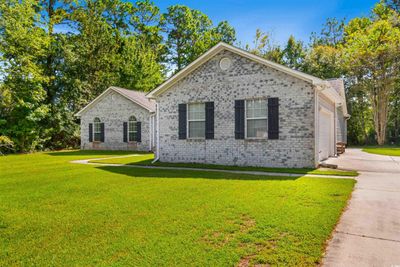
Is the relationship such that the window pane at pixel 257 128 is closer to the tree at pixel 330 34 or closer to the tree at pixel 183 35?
the tree at pixel 183 35

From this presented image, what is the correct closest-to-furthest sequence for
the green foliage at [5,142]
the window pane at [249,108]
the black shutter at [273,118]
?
the green foliage at [5,142], the black shutter at [273,118], the window pane at [249,108]

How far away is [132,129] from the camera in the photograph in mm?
21328

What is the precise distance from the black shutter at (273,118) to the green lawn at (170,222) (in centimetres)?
303

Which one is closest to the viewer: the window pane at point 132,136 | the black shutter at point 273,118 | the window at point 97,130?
the black shutter at point 273,118

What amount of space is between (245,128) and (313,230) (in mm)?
7667

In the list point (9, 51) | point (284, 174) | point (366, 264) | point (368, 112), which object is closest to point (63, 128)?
point (9, 51)

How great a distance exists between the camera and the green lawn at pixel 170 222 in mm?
3393

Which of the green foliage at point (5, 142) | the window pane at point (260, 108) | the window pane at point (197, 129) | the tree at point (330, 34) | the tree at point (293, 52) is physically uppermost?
the tree at point (330, 34)

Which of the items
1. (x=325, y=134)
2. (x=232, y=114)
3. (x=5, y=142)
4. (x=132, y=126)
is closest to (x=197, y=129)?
(x=232, y=114)

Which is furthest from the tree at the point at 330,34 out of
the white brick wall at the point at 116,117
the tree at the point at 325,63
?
the white brick wall at the point at 116,117

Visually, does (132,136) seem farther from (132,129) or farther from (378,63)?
(378,63)

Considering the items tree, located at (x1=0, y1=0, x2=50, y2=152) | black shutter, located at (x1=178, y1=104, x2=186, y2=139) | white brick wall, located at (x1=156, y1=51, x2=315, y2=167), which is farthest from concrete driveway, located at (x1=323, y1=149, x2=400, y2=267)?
tree, located at (x1=0, y1=0, x2=50, y2=152)

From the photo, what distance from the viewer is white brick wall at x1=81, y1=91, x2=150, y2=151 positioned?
20719 millimetres

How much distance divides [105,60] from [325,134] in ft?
83.4
